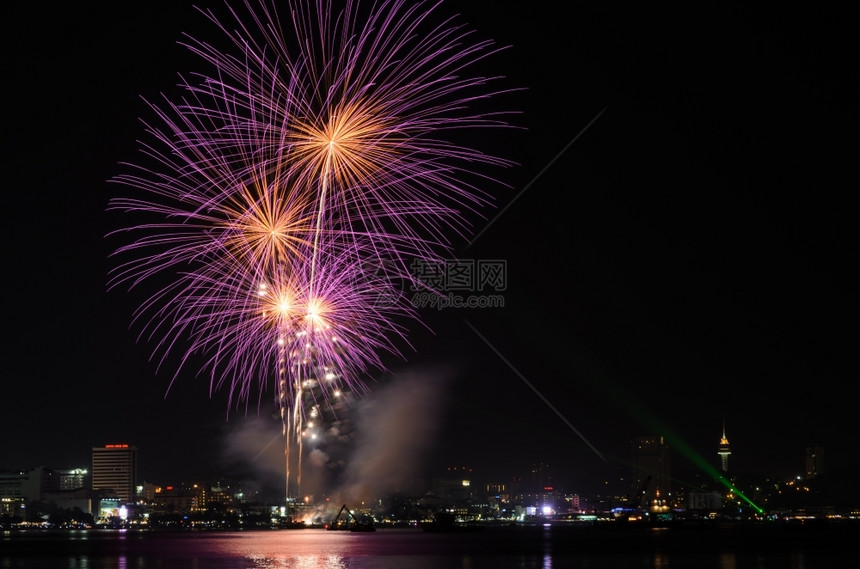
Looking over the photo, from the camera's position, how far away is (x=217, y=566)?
2655 inches

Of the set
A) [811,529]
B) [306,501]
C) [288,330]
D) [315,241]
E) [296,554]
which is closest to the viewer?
[315,241]

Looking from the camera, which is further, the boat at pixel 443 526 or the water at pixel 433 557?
the boat at pixel 443 526

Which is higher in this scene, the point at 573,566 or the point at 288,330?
the point at 288,330

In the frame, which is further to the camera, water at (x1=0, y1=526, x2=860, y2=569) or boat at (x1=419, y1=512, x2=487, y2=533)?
boat at (x1=419, y1=512, x2=487, y2=533)

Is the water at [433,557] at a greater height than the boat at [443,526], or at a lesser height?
greater

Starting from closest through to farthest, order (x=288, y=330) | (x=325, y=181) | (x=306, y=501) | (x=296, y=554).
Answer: (x=325, y=181)
(x=288, y=330)
(x=296, y=554)
(x=306, y=501)

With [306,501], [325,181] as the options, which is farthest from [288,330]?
[306,501]

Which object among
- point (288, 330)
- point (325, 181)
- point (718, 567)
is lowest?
point (718, 567)

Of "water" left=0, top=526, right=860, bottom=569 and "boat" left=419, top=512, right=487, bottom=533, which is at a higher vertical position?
"water" left=0, top=526, right=860, bottom=569

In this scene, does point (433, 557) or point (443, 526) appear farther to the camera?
point (443, 526)

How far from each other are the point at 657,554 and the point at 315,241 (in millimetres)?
50632

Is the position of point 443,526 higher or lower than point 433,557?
lower

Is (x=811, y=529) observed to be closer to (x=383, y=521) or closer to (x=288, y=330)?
(x=383, y=521)

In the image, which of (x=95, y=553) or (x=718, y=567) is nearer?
(x=718, y=567)
